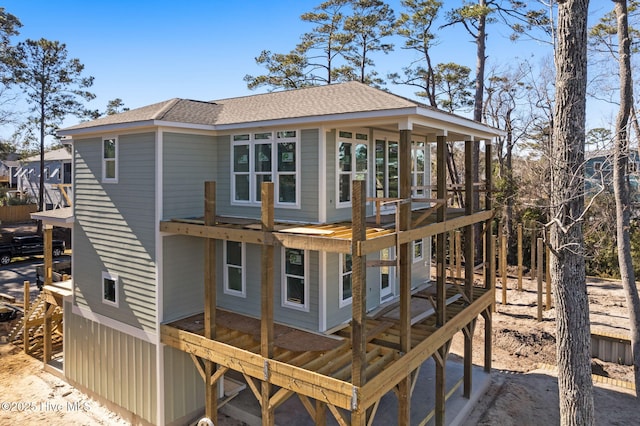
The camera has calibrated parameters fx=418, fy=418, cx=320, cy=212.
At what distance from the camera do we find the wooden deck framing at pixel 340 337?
657 cm

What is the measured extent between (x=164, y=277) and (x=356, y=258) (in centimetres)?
525

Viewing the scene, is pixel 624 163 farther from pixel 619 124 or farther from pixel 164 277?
pixel 164 277

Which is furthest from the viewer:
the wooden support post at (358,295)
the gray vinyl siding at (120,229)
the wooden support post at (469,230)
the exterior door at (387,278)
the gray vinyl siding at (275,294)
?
the exterior door at (387,278)

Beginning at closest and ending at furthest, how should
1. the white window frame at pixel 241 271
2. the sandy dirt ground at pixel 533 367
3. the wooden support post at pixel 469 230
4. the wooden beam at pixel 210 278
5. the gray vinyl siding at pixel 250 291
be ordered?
the wooden beam at pixel 210 278 < the gray vinyl siding at pixel 250 291 < the white window frame at pixel 241 271 < the wooden support post at pixel 469 230 < the sandy dirt ground at pixel 533 367

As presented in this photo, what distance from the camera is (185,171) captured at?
10.2m

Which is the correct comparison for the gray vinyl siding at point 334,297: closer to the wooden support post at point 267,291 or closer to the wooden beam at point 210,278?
the wooden support post at point 267,291

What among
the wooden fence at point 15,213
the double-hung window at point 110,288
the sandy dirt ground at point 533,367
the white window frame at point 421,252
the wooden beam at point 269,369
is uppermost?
the wooden fence at point 15,213

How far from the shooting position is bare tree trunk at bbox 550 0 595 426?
7.87 m

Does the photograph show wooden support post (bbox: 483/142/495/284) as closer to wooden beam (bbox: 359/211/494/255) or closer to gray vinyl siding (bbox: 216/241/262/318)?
wooden beam (bbox: 359/211/494/255)

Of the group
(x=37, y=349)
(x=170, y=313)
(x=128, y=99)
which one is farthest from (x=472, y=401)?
(x=128, y=99)

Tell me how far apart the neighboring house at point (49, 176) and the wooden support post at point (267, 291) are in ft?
78.1

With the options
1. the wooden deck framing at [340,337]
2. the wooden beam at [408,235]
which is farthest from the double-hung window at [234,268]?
the wooden beam at [408,235]

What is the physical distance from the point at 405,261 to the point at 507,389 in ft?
23.6

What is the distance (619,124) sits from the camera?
1262cm
